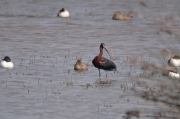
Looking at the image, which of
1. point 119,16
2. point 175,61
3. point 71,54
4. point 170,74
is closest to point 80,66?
point 175,61

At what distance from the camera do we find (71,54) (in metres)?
17.0

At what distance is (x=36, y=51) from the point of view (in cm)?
1755

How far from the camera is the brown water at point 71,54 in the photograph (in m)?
10.7

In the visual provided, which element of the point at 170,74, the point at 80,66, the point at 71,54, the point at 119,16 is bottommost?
the point at 80,66

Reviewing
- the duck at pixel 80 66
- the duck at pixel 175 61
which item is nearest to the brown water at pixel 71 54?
the duck at pixel 80 66

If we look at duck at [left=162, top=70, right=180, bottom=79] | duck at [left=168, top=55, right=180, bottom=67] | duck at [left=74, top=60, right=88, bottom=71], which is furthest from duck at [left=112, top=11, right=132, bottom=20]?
duck at [left=162, top=70, right=180, bottom=79]

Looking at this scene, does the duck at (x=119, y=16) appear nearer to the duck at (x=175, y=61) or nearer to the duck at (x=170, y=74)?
the duck at (x=175, y=61)

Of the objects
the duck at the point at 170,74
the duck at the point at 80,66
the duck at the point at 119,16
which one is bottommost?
the duck at the point at 80,66

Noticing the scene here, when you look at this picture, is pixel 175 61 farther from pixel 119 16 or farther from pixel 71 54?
pixel 119 16

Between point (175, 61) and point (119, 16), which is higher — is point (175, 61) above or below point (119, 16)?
below

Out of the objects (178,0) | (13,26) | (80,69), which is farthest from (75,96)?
(178,0)

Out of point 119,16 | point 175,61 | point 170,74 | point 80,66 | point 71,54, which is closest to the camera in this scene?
point 170,74

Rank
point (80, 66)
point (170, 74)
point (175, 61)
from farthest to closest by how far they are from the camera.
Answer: point (80, 66) → point (175, 61) → point (170, 74)

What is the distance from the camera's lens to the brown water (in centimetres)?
1074
